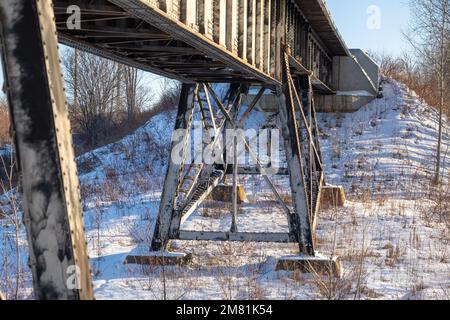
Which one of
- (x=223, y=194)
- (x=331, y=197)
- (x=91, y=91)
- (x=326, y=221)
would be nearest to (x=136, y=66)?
(x=326, y=221)

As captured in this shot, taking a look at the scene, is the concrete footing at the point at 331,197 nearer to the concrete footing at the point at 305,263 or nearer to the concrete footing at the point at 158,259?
the concrete footing at the point at 305,263

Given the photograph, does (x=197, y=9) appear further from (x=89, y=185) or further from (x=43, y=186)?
(x=89, y=185)

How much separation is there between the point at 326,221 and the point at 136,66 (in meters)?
6.50

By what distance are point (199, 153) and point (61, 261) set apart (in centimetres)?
638

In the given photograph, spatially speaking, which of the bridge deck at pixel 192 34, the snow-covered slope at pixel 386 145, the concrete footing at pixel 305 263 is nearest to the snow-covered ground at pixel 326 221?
the snow-covered slope at pixel 386 145

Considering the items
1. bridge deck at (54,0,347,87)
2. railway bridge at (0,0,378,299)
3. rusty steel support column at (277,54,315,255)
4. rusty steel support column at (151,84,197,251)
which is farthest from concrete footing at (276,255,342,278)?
bridge deck at (54,0,347,87)

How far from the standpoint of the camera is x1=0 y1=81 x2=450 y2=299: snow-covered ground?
21.5 ft

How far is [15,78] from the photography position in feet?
9.07

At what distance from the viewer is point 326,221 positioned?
1154 cm

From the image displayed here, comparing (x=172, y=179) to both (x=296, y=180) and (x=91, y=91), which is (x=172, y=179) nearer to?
(x=296, y=180)

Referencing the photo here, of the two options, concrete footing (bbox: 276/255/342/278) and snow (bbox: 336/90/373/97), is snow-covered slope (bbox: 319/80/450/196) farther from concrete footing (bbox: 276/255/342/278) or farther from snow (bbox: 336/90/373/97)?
concrete footing (bbox: 276/255/342/278)

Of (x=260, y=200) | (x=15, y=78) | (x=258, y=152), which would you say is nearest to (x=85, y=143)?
(x=258, y=152)

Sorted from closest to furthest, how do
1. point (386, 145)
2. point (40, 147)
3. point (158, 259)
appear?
point (40, 147)
point (158, 259)
point (386, 145)

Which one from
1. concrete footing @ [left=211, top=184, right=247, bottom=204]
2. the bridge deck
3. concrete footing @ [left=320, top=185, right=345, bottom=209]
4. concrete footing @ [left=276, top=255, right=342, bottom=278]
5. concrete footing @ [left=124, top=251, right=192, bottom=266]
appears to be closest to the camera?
the bridge deck
